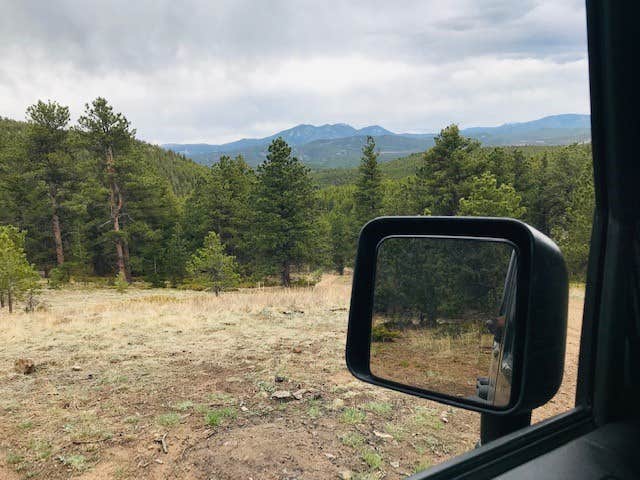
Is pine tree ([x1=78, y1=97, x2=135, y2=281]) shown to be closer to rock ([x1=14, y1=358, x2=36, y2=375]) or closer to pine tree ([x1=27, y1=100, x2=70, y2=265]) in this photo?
pine tree ([x1=27, y1=100, x2=70, y2=265])

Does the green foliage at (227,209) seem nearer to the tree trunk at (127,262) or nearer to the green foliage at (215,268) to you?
the tree trunk at (127,262)

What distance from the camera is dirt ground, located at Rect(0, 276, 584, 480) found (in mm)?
3730

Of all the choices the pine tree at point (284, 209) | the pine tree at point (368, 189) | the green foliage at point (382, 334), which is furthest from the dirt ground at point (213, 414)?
the pine tree at point (368, 189)

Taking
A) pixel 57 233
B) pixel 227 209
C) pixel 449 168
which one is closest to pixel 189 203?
pixel 227 209

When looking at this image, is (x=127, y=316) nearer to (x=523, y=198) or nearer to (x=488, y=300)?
(x=488, y=300)

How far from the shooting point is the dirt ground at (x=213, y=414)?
12.2 ft

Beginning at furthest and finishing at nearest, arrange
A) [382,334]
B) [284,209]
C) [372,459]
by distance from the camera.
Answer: [284,209], [372,459], [382,334]

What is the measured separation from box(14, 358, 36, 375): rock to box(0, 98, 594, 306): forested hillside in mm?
17068

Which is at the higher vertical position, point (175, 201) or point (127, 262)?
point (175, 201)

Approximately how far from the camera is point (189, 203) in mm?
39438

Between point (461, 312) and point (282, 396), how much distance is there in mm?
4236

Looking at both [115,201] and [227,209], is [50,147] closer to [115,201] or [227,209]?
[115,201]

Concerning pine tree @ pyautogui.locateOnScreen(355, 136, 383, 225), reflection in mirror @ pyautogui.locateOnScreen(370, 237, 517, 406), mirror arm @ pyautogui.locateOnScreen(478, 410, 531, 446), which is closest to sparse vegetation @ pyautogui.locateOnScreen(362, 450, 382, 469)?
reflection in mirror @ pyautogui.locateOnScreen(370, 237, 517, 406)

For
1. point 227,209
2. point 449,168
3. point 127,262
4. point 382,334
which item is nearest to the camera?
point 382,334
